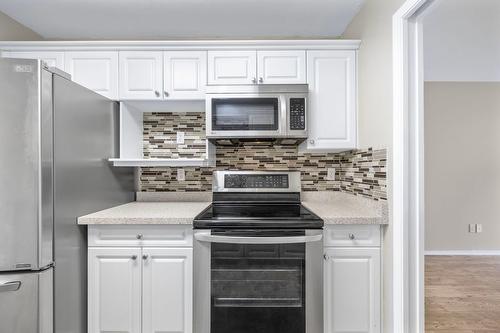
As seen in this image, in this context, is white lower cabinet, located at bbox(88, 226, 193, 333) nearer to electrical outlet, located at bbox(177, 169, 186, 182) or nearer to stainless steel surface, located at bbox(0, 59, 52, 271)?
stainless steel surface, located at bbox(0, 59, 52, 271)

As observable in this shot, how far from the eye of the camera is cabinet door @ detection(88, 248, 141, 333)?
168 cm

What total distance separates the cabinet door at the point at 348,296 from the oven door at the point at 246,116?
0.92 m

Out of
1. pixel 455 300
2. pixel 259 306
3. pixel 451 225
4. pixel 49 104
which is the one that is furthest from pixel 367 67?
pixel 451 225

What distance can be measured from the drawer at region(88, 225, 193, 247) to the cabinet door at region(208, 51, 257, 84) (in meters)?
1.12

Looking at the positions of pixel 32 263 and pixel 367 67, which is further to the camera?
pixel 367 67

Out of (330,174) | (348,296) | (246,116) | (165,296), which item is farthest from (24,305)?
(330,174)

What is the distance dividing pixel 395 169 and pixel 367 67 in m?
0.81

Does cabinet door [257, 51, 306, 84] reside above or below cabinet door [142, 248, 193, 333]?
above

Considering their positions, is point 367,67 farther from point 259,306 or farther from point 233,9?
point 259,306

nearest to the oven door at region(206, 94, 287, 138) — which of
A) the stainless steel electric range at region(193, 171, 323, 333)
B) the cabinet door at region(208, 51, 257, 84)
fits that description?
the cabinet door at region(208, 51, 257, 84)

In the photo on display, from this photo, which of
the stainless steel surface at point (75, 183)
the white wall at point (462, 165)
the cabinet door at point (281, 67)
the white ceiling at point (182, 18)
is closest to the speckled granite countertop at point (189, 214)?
the stainless steel surface at point (75, 183)

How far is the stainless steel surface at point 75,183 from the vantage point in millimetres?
1493

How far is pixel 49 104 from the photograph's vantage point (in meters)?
1.42

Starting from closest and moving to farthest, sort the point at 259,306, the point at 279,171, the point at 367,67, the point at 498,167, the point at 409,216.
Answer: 1. the point at 409,216
2. the point at 259,306
3. the point at 367,67
4. the point at 279,171
5. the point at 498,167
